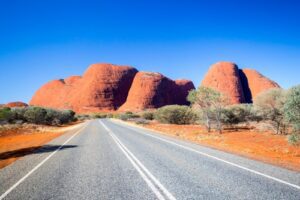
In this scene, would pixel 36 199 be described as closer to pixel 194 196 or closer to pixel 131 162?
pixel 194 196

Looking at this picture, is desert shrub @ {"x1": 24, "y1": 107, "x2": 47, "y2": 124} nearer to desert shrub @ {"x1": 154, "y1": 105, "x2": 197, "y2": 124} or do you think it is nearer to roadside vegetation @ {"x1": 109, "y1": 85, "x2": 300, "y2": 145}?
desert shrub @ {"x1": 154, "y1": 105, "x2": 197, "y2": 124}

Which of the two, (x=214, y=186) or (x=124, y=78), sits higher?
(x=124, y=78)

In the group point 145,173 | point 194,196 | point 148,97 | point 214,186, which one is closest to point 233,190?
point 214,186

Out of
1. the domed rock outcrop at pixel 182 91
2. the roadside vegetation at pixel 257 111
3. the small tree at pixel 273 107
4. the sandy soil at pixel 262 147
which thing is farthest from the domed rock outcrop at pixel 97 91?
the sandy soil at pixel 262 147

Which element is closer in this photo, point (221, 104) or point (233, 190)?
point (233, 190)

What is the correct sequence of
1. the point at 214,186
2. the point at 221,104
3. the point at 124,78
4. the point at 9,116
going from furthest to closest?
the point at 124,78, the point at 9,116, the point at 221,104, the point at 214,186

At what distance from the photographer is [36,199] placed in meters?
5.08

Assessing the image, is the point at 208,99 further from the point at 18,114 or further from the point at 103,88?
the point at 103,88

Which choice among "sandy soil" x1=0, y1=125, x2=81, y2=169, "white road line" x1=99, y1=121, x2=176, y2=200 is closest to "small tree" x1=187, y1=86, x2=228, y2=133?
A: "sandy soil" x1=0, y1=125, x2=81, y2=169

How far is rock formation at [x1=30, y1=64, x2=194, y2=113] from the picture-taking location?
11425 centimetres

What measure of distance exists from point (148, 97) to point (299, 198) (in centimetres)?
10791

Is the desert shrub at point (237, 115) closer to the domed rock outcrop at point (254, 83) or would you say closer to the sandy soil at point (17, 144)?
the sandy soil at point (17, 144)

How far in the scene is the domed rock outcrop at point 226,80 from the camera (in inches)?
3819

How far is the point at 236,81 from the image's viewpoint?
328 ft
